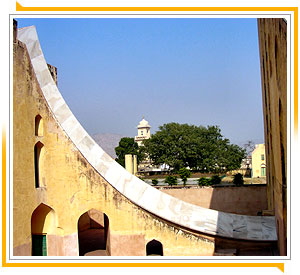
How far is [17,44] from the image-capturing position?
5.75 metres

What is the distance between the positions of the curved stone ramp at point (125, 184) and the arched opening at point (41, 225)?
3.86 feet

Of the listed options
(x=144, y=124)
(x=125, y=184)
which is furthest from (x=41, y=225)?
(x=144, y=124)

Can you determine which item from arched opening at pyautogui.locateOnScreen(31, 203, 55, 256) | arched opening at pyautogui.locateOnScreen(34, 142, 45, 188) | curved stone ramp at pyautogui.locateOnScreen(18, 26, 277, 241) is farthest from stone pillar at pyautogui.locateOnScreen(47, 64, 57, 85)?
arched opening at pyautogui.locateOnScreen(31, 203, 55, 256)

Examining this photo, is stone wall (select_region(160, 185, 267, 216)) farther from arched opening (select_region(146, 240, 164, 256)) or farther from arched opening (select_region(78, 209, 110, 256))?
arched opening (select_region(146, 240, 164, 256))

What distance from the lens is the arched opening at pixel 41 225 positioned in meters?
6.48

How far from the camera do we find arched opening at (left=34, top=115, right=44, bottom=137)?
6.37m

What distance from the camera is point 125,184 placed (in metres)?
6.64

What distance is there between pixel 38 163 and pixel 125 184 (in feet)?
5.12

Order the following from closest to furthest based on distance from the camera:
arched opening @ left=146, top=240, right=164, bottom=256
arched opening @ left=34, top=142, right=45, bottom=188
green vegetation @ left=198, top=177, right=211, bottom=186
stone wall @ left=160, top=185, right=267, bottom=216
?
arched opening @ left=34, top=142, right=45, bottom=188, arched opening @ left=146, top=240, right=164, bottom=256, stone wall @ left=160, top=185, right=267, bottom=216, green vegetation @ left=198, top=177, right=211, bottom=186

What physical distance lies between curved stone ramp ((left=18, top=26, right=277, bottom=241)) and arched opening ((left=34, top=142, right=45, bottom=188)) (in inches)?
20.9

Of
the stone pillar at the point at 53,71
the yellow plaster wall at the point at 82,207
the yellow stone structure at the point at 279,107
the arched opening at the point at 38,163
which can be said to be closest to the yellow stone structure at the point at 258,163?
the yellow stone structure at the point at 279,107
